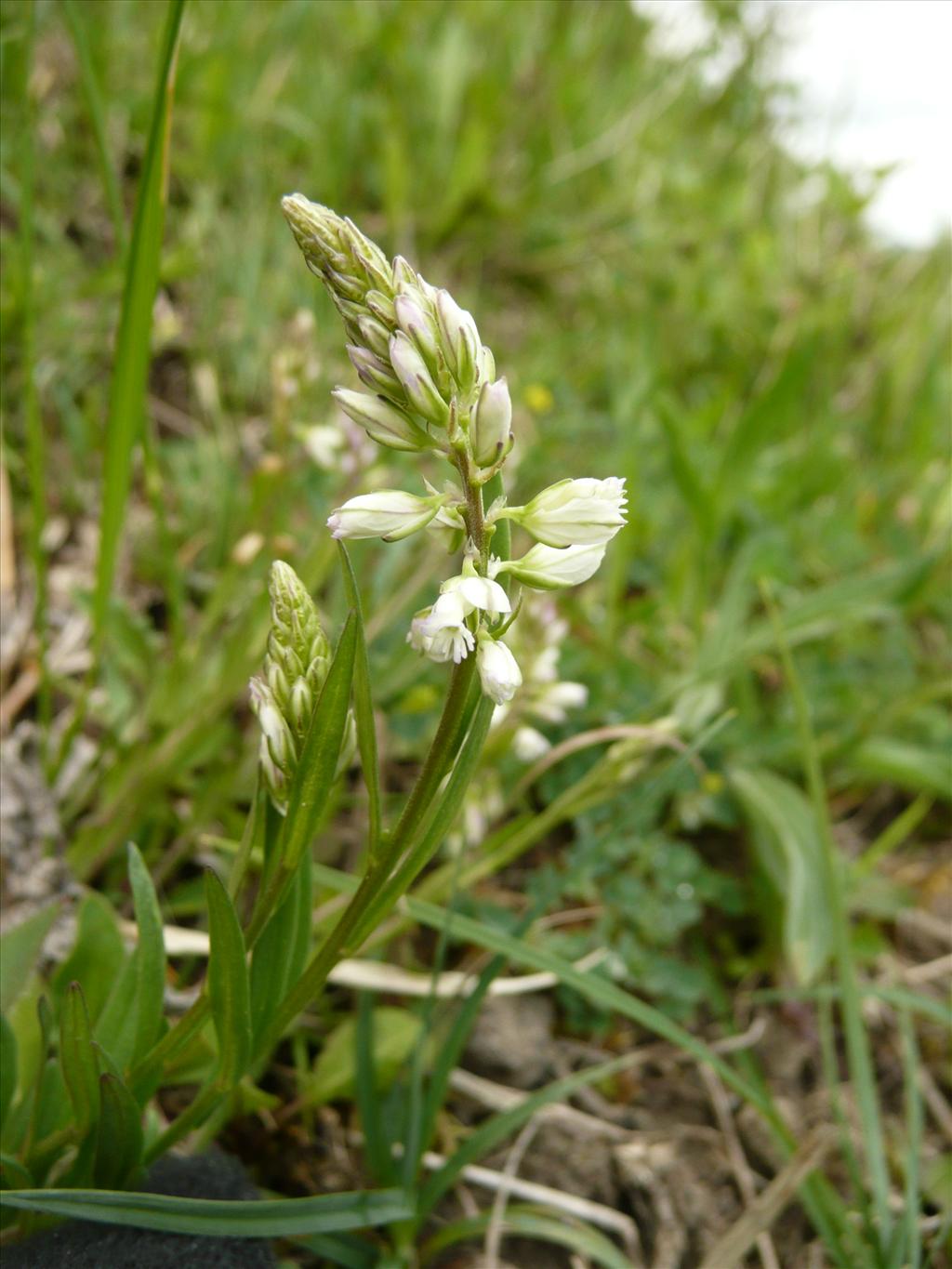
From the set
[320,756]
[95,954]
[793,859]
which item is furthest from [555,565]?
[793,859]

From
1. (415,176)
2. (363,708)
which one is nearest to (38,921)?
(363,708)

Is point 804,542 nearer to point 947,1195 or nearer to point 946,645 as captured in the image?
point 946,645

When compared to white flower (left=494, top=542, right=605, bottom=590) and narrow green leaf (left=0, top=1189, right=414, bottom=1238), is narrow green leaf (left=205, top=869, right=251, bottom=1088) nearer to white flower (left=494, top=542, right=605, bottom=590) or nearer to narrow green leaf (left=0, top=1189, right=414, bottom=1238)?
narrow green leaf (left=0, top=1189, right=414, bottom=1238)

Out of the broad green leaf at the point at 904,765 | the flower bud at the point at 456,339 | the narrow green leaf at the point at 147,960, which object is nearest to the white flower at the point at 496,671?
the flower bud at the point at 456,339

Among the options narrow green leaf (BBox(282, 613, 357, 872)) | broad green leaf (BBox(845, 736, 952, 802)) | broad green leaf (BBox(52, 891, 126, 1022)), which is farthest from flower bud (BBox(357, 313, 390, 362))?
broad green leaf (BBox(845, 736, 952, 802))

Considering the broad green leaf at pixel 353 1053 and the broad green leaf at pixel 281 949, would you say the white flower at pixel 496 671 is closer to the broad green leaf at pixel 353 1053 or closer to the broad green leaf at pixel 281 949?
the broad green leaf at pixel 281 949

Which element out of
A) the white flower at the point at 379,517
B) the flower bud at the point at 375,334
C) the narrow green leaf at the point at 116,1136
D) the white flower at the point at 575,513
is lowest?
the narrow green leaf at the point at 116,1136
